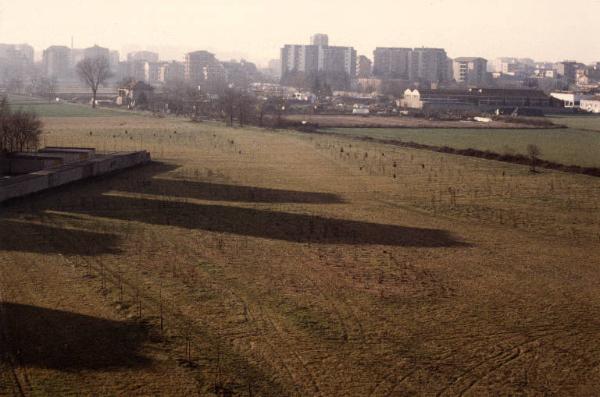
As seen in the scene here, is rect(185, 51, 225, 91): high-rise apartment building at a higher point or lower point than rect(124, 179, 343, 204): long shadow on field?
higher

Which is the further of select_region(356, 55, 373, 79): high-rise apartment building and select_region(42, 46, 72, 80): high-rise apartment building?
select_region(356, 55, 373, 79): high-rise apartment building

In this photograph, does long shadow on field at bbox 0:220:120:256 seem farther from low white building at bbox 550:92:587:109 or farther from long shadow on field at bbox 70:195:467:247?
low white building at bbox 550:92:587:109

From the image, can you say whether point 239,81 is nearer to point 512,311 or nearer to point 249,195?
point 249,195

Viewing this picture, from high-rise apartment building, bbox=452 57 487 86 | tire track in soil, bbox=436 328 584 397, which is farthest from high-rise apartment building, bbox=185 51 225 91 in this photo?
tire track in soil, bbox=436 328 584 397

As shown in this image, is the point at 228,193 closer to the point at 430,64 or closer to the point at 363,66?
the point at 430,64

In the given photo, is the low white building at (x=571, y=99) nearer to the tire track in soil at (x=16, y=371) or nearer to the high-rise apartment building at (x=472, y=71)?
the high-rise apartment building at (x=472, y=71)

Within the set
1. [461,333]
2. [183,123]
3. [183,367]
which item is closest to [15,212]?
[183,367]
